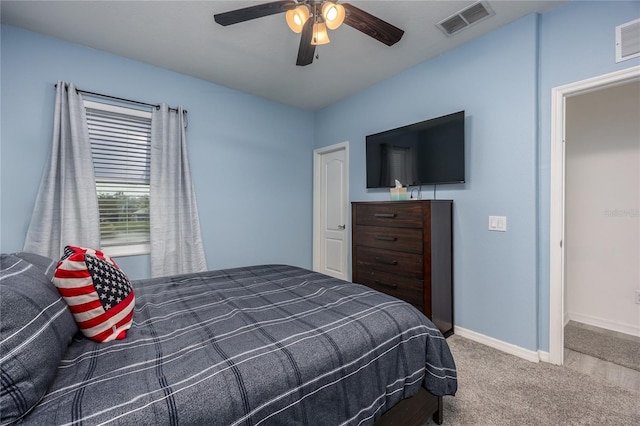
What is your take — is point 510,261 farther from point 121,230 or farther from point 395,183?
point 121,230

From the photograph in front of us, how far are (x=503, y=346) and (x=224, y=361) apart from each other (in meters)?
2.34

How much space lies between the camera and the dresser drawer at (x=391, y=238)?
2.45 metres

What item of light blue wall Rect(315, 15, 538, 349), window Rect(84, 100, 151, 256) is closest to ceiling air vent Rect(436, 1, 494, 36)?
light blue wall Rect(315, 15, 538, 349)

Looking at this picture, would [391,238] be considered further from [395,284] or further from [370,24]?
[370,24]

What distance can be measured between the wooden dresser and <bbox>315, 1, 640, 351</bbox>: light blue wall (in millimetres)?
160

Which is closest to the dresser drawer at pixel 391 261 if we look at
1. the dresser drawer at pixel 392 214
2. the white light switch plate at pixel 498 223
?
the dresser drawer at pixel 392 214

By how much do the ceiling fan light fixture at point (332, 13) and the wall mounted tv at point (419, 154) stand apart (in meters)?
1.40

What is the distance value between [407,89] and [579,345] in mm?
2786

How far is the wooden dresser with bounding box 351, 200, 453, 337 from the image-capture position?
2.38 metres

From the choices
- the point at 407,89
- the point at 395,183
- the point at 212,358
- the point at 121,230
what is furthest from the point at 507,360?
the point at 121,230

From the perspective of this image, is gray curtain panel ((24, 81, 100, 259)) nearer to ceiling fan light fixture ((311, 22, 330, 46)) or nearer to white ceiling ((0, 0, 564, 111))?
white ceiling ((0, 0, 564, 111))

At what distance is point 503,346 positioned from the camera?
2.30m

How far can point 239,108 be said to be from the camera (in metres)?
3.50

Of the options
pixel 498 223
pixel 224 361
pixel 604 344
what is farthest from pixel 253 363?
pixel 604 344
